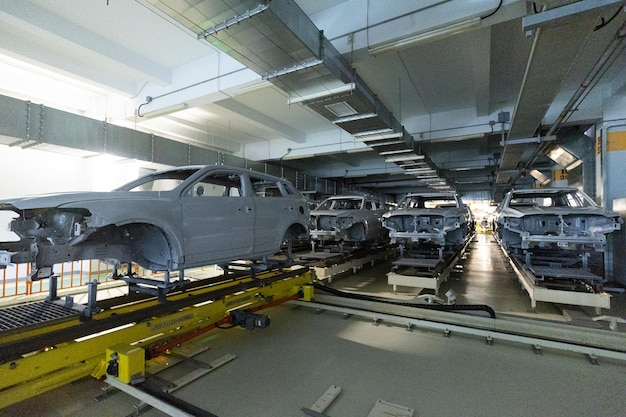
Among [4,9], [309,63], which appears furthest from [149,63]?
[309,63]

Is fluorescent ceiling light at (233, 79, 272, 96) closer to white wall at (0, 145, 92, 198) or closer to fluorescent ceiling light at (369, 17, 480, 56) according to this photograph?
fluorescent ceiling light at (369, 17, 480, 56)

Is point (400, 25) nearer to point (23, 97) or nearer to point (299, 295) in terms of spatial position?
point (299, 295)

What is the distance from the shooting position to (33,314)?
2604mm

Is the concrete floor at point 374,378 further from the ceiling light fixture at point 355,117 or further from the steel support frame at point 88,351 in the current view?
the ceiling light fixture at point 355,117

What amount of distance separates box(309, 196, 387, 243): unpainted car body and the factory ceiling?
63.2 inches

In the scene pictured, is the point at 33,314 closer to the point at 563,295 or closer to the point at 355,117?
the point at 355,117

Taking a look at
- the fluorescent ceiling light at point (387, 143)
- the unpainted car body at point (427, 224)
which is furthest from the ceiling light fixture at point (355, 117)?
the unpainted car body at point (427, 224)

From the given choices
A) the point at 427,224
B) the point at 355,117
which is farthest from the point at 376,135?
the point at 427,224

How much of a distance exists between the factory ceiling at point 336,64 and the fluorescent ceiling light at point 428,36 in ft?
0.04

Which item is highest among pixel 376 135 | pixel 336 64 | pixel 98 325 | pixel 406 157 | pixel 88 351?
pixel 336 64

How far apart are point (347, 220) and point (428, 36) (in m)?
4.42

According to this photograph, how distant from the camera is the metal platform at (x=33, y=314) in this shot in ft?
7.70

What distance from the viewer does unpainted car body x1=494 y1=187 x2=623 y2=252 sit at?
469 centimetres

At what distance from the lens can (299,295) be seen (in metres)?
4.55
